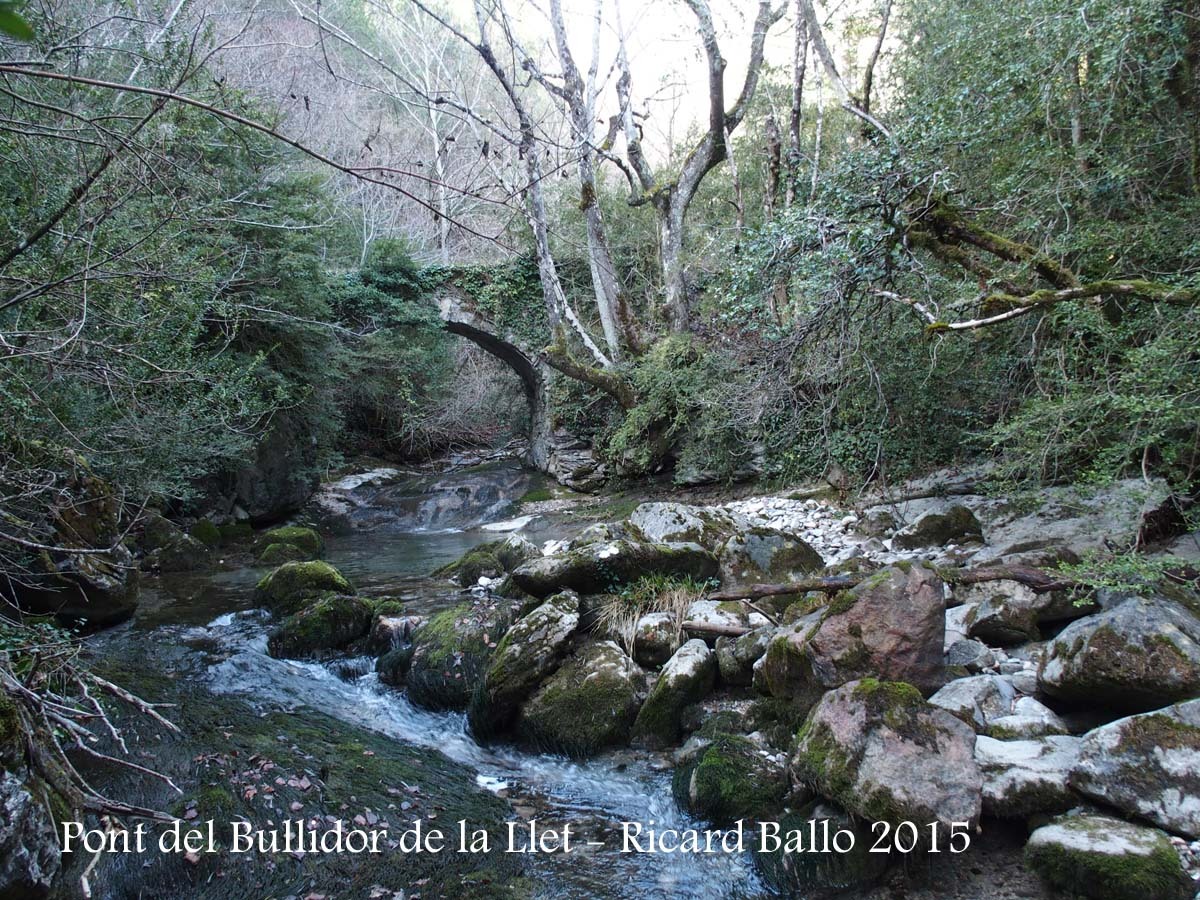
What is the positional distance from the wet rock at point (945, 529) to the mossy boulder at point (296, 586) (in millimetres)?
5935

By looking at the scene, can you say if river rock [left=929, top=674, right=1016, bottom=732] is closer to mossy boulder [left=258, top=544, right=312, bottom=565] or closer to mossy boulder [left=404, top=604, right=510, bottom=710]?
mossy boulder [left=404, top=604, right=510, bottom=710]

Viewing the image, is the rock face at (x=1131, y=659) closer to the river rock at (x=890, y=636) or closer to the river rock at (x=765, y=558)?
the river rock at (x=890, y=636)

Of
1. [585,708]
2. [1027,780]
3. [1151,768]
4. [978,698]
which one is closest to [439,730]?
[585,708]

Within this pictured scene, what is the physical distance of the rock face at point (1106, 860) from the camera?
98.0 inches

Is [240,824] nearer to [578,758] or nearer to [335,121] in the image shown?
[578,758]

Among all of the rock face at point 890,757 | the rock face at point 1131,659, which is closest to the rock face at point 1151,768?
the rock face at point 1131,659

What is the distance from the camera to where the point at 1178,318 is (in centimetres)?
405

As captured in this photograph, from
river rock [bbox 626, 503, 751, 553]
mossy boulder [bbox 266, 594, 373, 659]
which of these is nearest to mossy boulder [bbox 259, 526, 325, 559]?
mossy boulder [bbox 266, 594, 373, 659]

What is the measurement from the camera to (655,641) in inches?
204

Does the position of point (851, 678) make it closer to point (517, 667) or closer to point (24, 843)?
point (517, 667)

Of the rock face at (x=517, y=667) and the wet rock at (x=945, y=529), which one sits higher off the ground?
the wet rock at (x=945, y=529)

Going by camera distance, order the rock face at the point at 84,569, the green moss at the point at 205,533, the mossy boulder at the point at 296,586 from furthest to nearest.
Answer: the green moss at the point at 205,533, the mossy boulder at the point at 296,586, the rock face at the point at 84,569

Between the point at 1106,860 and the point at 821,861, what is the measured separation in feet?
3.44

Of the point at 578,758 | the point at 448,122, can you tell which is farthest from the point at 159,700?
the point at 448,122
